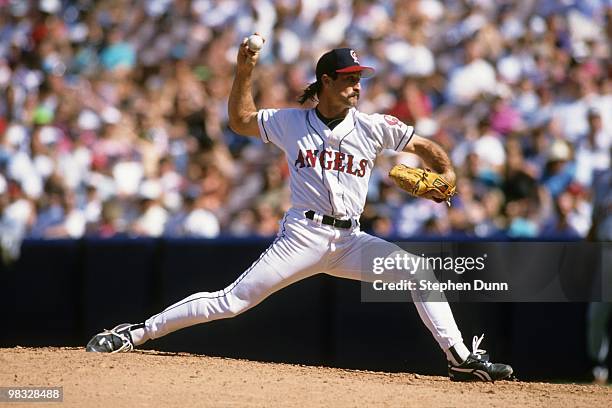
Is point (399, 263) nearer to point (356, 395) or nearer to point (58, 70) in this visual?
point (356, 395)

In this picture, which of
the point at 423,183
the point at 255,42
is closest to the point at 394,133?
the point at 423,183

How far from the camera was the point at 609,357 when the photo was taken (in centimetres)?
980

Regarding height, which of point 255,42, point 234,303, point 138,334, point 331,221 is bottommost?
point 138,334

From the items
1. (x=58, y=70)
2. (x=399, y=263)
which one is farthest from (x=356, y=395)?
(x=58, y=70)

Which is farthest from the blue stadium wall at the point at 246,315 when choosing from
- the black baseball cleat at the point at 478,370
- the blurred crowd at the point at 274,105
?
the black baseball cleat at the point at 478,370

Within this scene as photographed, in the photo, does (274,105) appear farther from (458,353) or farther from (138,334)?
(458,353)

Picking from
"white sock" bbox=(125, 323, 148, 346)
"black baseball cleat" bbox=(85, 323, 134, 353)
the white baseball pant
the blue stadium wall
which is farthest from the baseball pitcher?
the blue stadium wall

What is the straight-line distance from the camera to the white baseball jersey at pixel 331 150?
280 inches

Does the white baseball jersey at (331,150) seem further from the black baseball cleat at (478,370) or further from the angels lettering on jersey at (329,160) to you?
the black baseball cleat at (478,370)

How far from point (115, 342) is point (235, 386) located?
1.14m

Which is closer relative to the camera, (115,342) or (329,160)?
(329,160)

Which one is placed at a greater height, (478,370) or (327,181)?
(327,181)

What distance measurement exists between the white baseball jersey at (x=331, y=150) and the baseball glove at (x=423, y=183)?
19 cm

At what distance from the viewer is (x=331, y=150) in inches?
281
